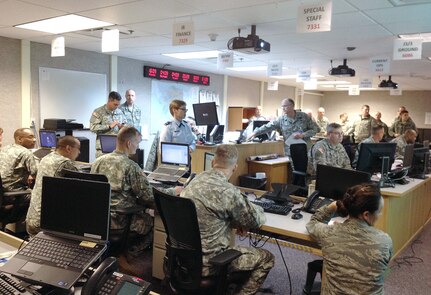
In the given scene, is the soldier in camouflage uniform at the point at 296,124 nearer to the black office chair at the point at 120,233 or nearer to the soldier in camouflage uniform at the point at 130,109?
the soldier in camouflage uniform at the point at 130,109

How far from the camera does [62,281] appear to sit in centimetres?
139

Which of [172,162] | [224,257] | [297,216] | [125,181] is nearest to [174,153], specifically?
[172,162]

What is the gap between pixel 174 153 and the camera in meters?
4.15

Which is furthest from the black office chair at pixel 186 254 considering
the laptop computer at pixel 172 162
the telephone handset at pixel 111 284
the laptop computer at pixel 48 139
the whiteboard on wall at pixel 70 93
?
the whiteboard on wall at pixel 70 93

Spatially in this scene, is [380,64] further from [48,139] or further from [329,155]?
[48,139]

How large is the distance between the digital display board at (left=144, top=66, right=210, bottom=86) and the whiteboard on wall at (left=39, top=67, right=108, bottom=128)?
115cm

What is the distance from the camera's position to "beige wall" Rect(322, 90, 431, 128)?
13344mm

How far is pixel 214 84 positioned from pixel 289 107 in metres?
4.78

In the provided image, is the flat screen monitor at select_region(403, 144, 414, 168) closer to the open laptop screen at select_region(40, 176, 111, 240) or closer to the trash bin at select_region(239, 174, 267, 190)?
the trash bin at select_region(239, 174, 267, 190)

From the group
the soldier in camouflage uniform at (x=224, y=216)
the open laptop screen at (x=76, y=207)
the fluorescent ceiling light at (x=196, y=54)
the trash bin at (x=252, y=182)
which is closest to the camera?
the open laptop screen at (x=76, y=207)

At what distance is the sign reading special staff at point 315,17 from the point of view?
319 cm

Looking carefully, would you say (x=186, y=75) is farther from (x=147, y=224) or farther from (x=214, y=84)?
(x=147, y=224)

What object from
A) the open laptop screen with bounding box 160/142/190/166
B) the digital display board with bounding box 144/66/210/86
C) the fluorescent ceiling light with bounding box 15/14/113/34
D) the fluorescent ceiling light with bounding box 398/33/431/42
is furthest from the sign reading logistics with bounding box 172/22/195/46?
the digital display board with bounding box 144/66/210/86

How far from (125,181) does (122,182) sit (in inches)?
1.0
